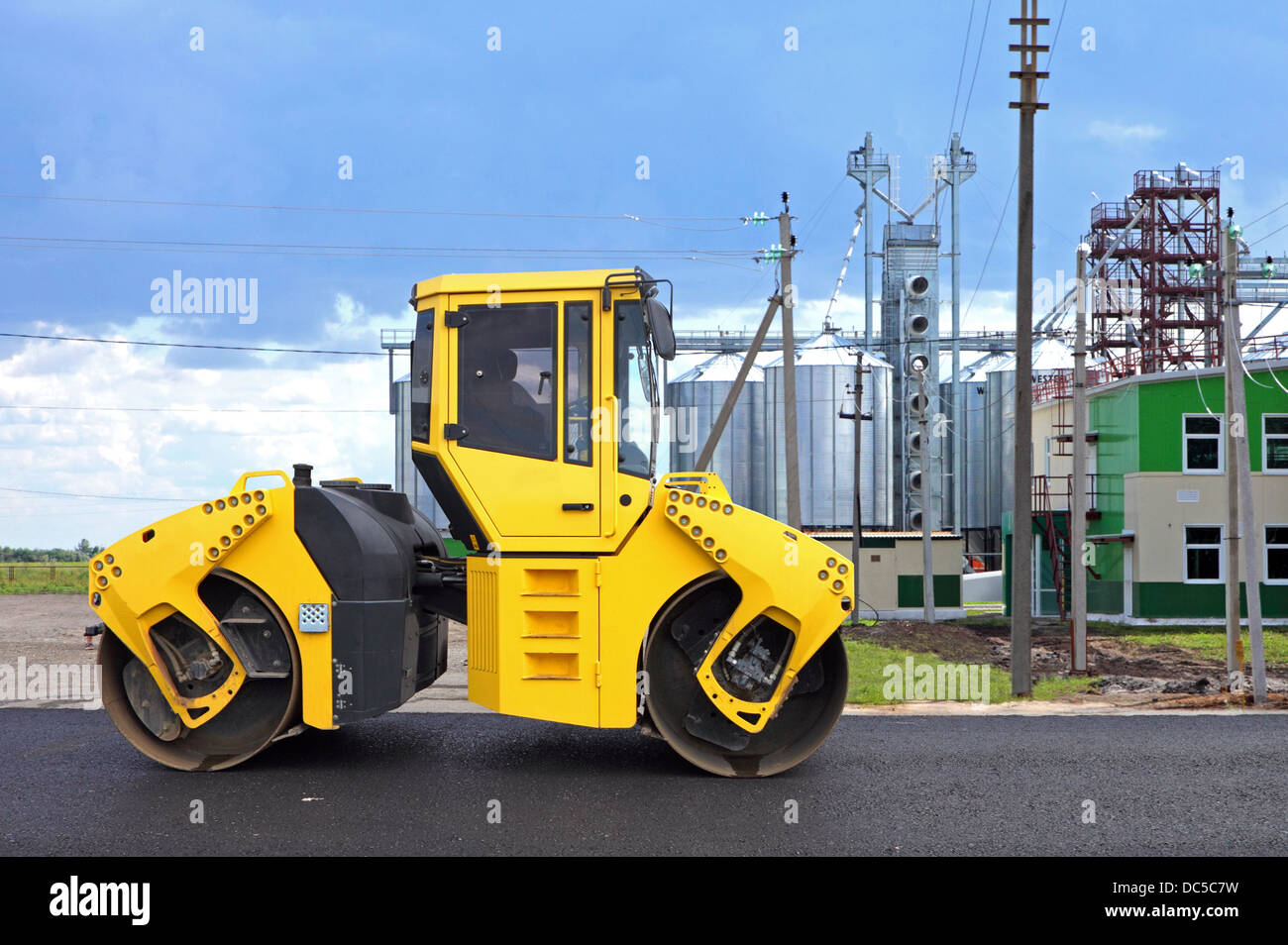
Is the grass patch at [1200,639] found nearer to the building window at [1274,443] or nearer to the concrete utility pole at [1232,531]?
the building window at [1274,443]

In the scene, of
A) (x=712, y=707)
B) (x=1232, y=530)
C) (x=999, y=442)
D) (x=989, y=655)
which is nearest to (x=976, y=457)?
(x=999, y=442)

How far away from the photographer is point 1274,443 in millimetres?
29031

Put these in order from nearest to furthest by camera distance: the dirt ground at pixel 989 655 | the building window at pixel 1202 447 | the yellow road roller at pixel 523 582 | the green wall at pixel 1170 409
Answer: the yellow road roller at pixel 523 582
the dirt ground at pixel 989 655
the green wall at pixel 1170 409
the building window at pixel 1202 447

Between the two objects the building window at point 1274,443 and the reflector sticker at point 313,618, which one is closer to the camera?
the reflector sticker at point 313,618

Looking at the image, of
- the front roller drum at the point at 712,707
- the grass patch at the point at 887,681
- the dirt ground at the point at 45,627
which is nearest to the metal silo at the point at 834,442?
the grass patch at the point at 887,681

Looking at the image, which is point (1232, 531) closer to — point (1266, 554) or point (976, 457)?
point (1266, 554)

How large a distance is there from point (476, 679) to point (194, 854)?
2.30 metres

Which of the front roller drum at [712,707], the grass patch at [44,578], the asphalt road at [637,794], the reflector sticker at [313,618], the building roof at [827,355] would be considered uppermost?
the building roof at [827,355]

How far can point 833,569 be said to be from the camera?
750cm

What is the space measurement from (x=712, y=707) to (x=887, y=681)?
28.9ft

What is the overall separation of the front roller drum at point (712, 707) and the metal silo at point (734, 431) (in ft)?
95.0

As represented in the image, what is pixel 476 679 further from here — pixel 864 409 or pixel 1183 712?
pixel 864 409

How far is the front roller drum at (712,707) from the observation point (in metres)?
7.66
